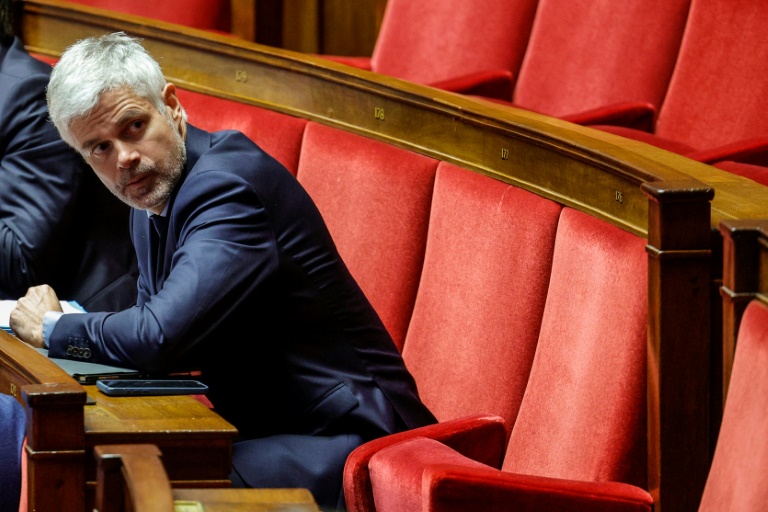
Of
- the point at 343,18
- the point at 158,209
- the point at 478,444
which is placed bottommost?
the point at 478,444

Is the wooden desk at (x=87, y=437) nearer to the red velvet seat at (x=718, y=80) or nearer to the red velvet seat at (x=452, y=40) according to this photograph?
the red velvet seat at (x=718, y=80)

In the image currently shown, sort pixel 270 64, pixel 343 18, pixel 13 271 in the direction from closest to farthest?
1. pixel 13 271
2. pixel 270 64
3. pixel 343 18

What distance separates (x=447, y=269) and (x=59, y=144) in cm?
35

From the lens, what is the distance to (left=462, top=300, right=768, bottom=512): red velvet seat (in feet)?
1.66

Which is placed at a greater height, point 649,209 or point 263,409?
point 649,209

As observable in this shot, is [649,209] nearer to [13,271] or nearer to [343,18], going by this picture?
[13,271]

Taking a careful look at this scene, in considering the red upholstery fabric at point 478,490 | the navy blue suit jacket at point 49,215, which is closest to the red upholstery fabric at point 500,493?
the red upholstery fabric at point 478,490

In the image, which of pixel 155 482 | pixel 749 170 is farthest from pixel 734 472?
pixel 749 170

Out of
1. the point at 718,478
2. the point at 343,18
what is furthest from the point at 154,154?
the point at 343,18

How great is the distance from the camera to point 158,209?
76 centimetres

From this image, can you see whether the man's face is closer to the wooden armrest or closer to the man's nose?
the man's nose

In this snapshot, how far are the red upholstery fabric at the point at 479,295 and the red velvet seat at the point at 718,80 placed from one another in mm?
232

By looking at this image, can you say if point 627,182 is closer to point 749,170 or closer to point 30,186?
point 749,170

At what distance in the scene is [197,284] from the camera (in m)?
0.67
